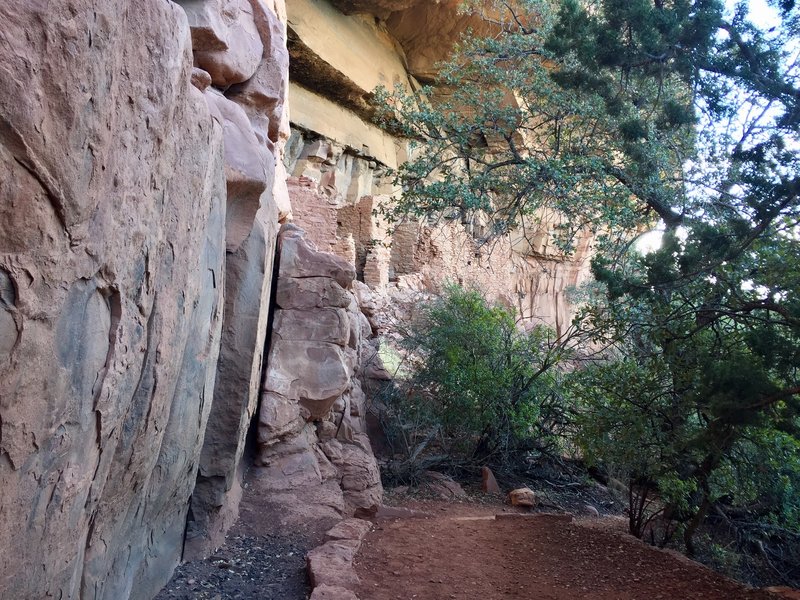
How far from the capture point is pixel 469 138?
9656mm

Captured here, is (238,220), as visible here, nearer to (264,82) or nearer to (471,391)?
(264,82)

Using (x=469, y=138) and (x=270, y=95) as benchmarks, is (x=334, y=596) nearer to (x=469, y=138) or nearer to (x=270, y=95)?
(x=270, y=95)

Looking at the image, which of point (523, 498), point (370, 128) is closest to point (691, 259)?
point (523, 498)

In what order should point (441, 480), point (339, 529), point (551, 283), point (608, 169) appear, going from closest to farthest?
1. point (339, 529)
2. point (608, 169)
3. point (441, 480)
4. point (551, 283)

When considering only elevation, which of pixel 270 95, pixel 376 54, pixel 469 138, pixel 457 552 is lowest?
pixel 457 552

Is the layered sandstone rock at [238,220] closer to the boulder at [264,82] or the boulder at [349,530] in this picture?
the boulder at [264,82]

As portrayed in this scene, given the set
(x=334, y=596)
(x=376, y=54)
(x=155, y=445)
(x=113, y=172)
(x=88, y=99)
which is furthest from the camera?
(x=376, y=54)

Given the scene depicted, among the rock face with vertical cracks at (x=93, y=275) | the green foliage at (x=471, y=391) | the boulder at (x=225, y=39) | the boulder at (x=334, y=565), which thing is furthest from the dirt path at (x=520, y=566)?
the boulder at (x=225, y=39)

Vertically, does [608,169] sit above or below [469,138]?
below

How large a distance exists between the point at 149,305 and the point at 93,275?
605mm

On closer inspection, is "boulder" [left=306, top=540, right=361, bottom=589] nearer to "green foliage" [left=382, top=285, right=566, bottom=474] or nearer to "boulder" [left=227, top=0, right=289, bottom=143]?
"boulder" [left=227, top=0, right=289, bottom=143]

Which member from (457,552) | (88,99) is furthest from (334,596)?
(88,99)

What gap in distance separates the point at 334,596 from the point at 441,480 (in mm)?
5391

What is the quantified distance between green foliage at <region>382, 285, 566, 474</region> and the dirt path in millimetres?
2971
